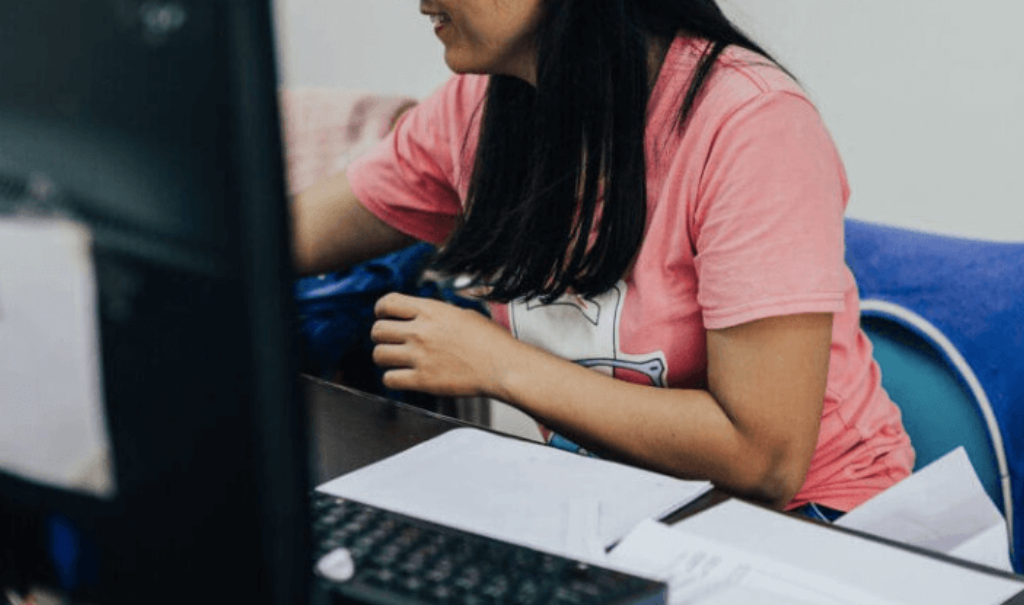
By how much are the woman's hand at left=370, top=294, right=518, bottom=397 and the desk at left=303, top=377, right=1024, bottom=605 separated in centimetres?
3

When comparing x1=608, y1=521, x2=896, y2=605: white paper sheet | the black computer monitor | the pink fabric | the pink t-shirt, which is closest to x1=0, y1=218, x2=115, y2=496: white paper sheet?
the black computer monitor

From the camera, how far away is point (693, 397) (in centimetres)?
90

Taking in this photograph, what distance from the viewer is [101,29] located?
300mm

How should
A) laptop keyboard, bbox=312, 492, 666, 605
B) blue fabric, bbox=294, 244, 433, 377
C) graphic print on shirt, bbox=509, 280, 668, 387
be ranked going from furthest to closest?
1. blue fabric, bbox=294, 244, 433, 377
2. graphic print on shirt, bbox=509, 280, 668, 387
3. laptop keyboard, bbox=312, 492, 666, 605

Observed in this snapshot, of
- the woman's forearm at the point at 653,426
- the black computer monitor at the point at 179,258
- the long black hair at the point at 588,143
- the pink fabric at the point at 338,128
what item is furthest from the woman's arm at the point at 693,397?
the pink fabric at the point at 338,128

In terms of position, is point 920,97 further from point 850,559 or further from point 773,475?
point 850,559

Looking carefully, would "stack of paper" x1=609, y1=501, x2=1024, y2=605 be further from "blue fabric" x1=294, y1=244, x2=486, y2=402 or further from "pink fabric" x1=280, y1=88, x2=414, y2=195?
"pink fabric" x1=280, y1=88, x2=414, y2=195

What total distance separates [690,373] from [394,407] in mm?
260

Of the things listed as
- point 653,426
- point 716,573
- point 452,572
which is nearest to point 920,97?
point 653,426

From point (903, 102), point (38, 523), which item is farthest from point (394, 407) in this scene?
point (903, 102)

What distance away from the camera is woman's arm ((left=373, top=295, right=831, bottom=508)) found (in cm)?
87

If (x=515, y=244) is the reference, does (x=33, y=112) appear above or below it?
above

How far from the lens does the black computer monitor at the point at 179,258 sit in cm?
28

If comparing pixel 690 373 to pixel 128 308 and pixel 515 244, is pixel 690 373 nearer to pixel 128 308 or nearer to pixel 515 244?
pixel 515 244
